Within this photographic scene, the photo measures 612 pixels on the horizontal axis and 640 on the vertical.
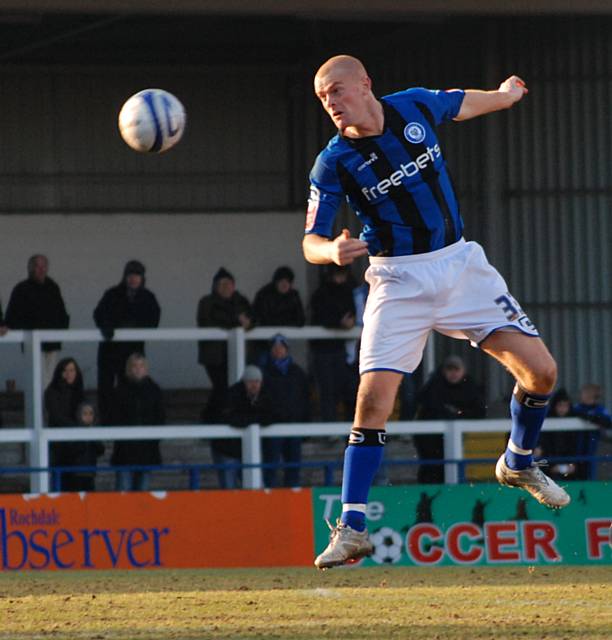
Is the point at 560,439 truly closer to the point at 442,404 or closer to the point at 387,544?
the point at 442,404

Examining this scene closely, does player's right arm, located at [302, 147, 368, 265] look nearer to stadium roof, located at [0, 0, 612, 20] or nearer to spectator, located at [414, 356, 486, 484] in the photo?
spectator, located at [414, 356, 486, 484]

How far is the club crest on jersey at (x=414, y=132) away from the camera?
7.55 metres

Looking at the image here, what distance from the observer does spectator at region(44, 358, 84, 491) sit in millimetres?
14758

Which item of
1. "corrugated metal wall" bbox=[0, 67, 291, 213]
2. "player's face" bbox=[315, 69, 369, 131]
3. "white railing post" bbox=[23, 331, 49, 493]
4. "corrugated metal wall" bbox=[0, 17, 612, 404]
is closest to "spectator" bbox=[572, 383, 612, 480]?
"corrugated metal wall" bbox=[0, 17, 612, 404]

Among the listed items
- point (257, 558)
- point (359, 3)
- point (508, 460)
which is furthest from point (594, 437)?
point (508, 460)

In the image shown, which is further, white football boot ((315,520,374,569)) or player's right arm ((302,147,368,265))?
white football boot ((315,520,374,569))

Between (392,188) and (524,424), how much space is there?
4.64 ft

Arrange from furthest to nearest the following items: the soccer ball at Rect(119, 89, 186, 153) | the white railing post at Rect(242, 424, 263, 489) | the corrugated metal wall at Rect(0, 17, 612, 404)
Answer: the corrugated metal wall at Rect(0, 17, 612, 404)
the white railing post at Rect(242, 424, 263, 489)
the soccer ball at Rect(119, 89, 186, 153)

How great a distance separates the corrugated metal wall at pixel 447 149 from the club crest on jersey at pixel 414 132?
12.5 metres

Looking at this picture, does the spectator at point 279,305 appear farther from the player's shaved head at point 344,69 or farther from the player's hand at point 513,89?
the player's shaved head at point 344,69

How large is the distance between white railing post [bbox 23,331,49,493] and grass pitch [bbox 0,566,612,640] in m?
1.85

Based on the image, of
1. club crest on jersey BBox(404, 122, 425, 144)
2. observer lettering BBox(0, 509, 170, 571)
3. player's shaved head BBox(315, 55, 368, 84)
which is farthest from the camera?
observer lettering BBox(0, 509, 170, 571)

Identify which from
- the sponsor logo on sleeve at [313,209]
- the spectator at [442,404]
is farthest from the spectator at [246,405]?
the sponsor logo on sleeve at [313,209]

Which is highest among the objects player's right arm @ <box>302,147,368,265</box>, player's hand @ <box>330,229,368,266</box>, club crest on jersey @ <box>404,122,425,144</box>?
club crest on jersey @ <box>404,122,425,144</box>
